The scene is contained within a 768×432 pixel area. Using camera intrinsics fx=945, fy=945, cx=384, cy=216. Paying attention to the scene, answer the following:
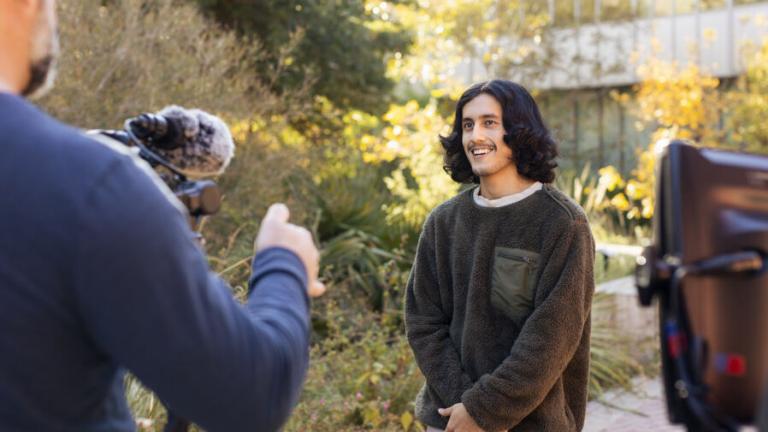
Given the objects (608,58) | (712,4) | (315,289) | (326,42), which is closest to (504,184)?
(315,289)

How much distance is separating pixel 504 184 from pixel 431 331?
0.56 meters

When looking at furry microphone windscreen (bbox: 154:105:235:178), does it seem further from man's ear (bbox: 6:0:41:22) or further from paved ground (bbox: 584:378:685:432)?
paved ground (bbox: 584:378:685:432)

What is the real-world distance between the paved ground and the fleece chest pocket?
3.10m

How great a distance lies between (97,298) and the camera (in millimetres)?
1241

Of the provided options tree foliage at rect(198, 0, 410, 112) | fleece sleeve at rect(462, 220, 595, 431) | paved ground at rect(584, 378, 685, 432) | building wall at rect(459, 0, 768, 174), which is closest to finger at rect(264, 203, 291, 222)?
fleece sleeve at rect(462, 220, 595, 431)

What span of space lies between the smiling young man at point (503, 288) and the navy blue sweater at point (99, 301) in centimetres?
170

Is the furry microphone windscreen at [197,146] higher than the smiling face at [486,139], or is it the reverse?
the furry microphone windscreen at [197,146]

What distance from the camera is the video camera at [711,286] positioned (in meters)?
1.42

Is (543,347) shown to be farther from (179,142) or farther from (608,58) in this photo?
(608,58)

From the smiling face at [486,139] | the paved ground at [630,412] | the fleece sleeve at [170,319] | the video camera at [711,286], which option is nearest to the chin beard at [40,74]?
the fleece sleeve at [170,319]

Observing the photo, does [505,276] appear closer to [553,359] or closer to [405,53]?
[553,359]

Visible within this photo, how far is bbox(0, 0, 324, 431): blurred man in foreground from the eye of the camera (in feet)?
4.05

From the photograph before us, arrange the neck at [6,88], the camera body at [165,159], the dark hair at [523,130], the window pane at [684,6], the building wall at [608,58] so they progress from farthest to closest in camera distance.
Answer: the window pane at [684,6], the building wall at [608,58], the dark hair at [523,130], the camera body at [165,159], the neck at [6,88]

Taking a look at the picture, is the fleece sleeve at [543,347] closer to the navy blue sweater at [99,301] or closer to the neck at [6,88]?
the navy blue sweater at [99,301]
